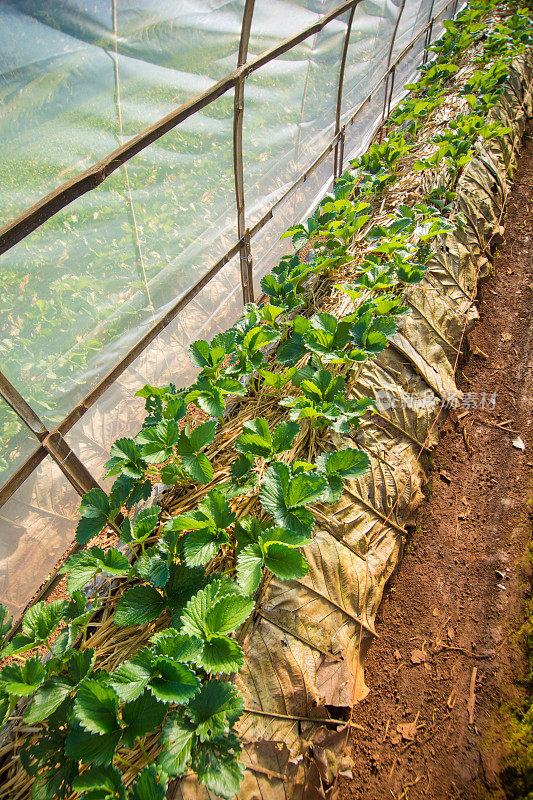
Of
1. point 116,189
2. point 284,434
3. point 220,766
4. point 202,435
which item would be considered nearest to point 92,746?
point 220,766

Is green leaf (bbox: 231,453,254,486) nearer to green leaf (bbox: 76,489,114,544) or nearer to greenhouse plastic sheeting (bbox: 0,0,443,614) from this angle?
green leaf (bbox: 76,489,114,544)

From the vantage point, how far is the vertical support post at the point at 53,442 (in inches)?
63.9

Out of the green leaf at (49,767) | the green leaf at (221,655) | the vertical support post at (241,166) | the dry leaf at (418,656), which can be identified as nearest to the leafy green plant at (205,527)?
the green leaf at (221,655)

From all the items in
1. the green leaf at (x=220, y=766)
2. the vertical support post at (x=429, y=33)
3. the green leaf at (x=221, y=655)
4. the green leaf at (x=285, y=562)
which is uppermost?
the green leaf at (x=221, y=655)

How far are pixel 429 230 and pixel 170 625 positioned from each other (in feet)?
7.88

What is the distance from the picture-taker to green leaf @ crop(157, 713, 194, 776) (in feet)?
3.25

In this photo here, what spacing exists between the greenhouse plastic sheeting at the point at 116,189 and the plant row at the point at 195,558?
495mm

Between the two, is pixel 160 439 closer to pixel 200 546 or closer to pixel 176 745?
pixel 200 546

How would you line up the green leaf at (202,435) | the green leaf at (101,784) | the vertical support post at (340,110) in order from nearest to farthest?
the green leaf at (101,784)
the green leaf at (202,435)
the vertical support post at (340,110)

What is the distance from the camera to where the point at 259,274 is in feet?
11.3

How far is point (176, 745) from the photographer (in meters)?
1.02

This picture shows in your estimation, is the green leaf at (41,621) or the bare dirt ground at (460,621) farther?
the bare dirt ground at (460,621)

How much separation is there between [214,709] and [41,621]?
0.57 metres

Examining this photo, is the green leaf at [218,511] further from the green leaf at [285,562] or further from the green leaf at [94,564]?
the green leaf at [94,564]
